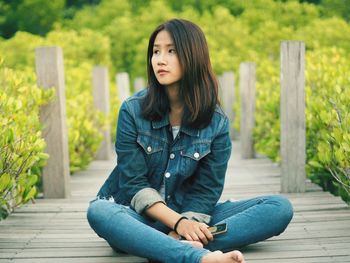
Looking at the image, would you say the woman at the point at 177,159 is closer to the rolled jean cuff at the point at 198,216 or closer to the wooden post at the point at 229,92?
the rolled jean cuff at the point at 198,216

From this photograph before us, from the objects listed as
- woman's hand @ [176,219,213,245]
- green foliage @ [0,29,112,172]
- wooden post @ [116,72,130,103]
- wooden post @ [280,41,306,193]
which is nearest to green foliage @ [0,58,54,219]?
green foliage @ [0,29,112,172]

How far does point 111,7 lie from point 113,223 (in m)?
18.2

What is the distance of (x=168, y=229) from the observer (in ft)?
11.0

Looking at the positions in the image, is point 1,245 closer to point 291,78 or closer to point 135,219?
point 135,219

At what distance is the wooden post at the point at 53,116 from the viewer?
16.3ft

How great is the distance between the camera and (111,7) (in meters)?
20.7

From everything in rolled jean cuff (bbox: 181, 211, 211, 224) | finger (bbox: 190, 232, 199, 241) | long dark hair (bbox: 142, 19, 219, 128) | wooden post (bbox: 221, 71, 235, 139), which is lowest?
wooden post (bbox: 221, 71, 235, 139)

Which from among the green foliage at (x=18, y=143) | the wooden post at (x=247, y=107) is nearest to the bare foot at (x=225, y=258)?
the green foliage at (x=18, y=143)

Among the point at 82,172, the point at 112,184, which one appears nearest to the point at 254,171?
the point at 82,172

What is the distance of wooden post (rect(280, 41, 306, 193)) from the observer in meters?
5.07

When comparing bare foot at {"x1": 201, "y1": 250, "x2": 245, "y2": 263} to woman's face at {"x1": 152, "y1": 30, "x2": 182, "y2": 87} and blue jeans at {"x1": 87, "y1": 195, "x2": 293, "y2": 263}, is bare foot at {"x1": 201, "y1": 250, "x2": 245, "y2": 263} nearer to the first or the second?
blue jeans at {"x1": 87, "y1": 195, "x2": 293, "y2": 263}

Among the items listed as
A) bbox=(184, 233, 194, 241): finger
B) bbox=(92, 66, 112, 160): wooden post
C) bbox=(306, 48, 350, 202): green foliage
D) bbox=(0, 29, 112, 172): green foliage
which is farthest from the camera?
bbox=(92, 66, 112, 160): wooden post

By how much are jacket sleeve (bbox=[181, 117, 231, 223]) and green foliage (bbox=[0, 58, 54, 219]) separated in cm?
101

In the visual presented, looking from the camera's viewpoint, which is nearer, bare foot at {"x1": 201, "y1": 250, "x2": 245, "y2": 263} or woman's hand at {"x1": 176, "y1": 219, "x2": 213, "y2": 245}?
bare foot at {"x1": 201, "y1": 250, "x2": 245, "y2": 263}
